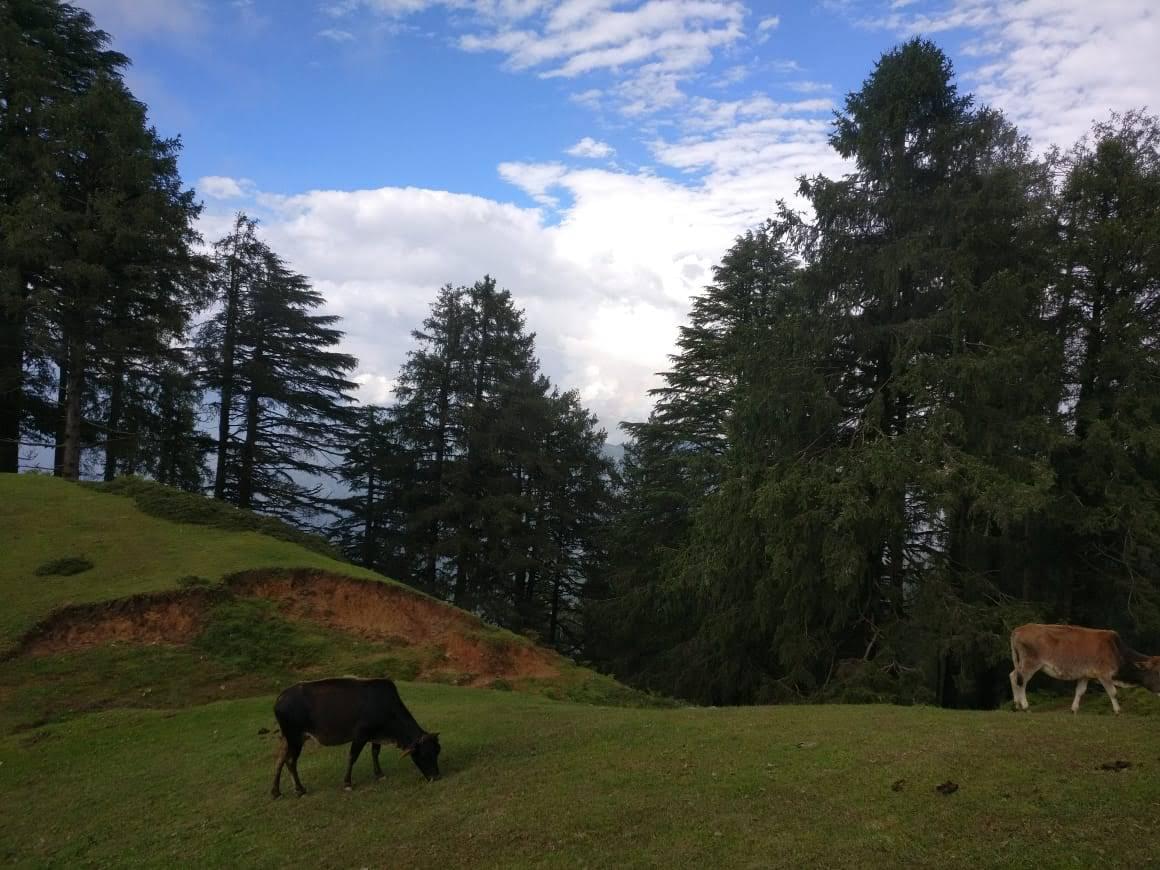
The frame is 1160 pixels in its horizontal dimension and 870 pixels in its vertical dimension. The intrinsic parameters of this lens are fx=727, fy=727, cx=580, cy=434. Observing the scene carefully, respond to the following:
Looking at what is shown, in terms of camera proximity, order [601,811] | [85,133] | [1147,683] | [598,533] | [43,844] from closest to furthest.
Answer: [601,811]
[43,844]
[1147,683]
[85,133]
[598,533]

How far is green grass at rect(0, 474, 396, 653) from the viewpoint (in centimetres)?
1593

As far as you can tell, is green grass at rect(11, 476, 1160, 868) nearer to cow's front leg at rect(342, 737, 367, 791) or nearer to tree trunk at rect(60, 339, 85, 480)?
cow's front leg at rect(342, 737, 367, 791)

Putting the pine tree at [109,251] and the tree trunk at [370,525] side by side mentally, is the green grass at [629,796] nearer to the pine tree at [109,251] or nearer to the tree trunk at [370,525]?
the pine tree at [109,251]

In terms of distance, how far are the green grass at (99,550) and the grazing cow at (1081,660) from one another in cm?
1420

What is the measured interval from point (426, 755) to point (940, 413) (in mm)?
11619

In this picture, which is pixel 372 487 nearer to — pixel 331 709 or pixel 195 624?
pixel 195 624

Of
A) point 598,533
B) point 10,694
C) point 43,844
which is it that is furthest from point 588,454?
point 43,844

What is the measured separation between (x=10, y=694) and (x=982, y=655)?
18.7 metres

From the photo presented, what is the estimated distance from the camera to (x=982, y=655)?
1510cm

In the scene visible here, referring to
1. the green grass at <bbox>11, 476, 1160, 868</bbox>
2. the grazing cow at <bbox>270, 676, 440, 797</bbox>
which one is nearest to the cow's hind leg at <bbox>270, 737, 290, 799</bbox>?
the grazing cow at <bbox>270, 676, 440, 797</bbox>

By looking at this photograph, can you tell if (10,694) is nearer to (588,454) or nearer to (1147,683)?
(1147,683)

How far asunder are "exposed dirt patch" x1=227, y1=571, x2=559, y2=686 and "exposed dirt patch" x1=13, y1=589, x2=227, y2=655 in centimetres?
144

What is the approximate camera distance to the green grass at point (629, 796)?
5.84 metres

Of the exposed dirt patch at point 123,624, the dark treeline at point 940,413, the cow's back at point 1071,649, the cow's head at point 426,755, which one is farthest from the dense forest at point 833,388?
the exposed dirt patch at point 123,624
